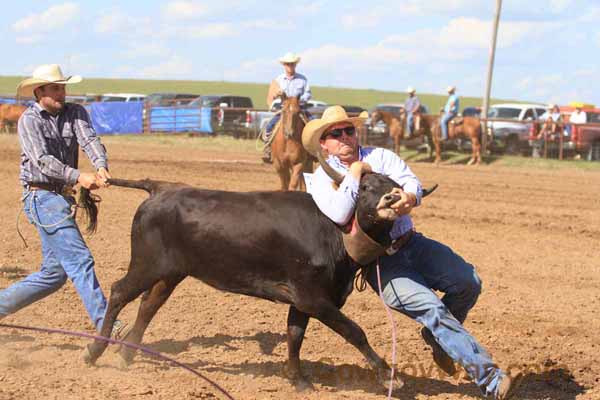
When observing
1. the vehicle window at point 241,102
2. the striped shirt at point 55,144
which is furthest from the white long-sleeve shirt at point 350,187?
the vehicle window at point 241,102

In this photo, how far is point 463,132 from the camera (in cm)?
2673

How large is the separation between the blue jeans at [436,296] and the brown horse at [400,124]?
2175 centimetres

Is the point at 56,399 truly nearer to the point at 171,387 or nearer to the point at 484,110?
the point at 171,387

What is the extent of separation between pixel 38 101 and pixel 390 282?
8.94ft

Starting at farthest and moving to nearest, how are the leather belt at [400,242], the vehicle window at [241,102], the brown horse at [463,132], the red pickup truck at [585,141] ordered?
the vehicle window at [241,102] < the red pickup truck at [585,141] < the brown horse at [463,132] < the leather belt at [400,242]

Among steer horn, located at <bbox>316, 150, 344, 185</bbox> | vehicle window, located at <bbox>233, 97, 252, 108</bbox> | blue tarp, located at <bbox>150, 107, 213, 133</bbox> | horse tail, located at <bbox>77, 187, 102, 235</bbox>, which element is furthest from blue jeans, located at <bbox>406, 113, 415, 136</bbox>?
steer horn, located at <bbox>316, 150, 344, 185</bbox>

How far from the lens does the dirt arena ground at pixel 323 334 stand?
239 inches

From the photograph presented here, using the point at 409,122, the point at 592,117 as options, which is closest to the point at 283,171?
the point at 409,122

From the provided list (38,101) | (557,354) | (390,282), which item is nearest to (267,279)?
(390,282)

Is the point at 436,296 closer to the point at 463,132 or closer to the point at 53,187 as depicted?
the point at 53,187

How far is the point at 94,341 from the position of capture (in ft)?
20.6

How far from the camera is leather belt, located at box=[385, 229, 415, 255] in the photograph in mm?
5551

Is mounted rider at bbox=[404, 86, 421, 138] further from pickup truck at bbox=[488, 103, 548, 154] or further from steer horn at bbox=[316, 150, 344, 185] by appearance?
steer horn at bbox=[316, 150, 344, 185]

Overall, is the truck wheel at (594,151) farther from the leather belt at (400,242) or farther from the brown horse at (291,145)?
the leather belt at (400,242)
